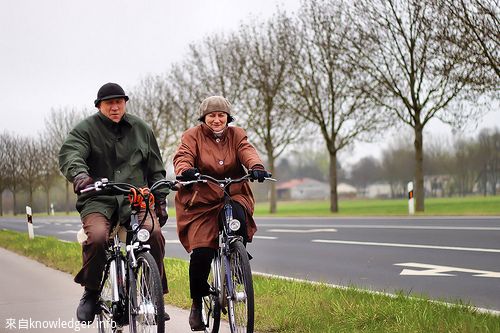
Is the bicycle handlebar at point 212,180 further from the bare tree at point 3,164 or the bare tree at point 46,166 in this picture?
the bare tree at point 46,166

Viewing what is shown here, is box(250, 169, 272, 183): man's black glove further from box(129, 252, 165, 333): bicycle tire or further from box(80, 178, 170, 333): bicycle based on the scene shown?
box(129, 252, 165, 333): bicycle tire

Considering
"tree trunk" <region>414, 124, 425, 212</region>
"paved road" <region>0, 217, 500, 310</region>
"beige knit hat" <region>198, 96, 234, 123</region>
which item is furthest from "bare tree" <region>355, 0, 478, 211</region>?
"beige knit hat" <region>198, 96, 234, 123</region>

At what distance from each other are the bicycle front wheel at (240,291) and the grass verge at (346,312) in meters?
0.68

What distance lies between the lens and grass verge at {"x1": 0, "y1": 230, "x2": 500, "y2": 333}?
15.1 ft

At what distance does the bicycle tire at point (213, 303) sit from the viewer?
4715mm

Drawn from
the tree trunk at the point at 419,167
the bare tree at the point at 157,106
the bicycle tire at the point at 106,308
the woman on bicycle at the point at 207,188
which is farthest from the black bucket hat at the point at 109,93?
the bare tree at the point at 157,106

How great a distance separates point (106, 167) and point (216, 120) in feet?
2.83

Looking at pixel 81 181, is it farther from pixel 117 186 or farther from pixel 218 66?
pixel 218 66

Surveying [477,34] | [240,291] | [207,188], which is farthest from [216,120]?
[477,34]

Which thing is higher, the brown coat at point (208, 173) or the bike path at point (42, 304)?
the brown coat at point (208, 173)

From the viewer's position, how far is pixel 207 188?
4.79 metres

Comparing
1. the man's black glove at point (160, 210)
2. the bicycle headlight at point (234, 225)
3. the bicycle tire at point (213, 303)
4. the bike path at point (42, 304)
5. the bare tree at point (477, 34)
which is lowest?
the bike path at point (42, 304)

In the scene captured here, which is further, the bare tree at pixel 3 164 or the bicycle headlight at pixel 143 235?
the bare tree at pixel 3 164

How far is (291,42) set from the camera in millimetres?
32969
